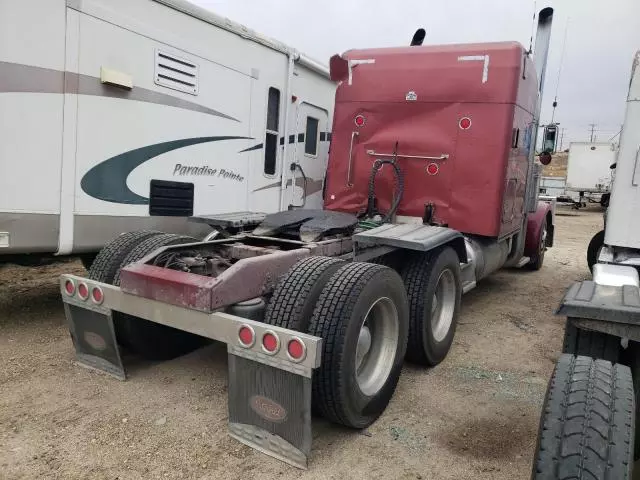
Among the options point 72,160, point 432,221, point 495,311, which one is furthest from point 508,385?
point 72,160

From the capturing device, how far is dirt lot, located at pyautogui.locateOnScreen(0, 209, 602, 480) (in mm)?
2865

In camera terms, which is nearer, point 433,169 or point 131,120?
point 131,120

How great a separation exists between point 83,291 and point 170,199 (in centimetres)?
183

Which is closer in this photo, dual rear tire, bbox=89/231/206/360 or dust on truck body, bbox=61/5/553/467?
dust on truck body, bbox=61/5/553/467

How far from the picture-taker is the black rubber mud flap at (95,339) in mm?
3646

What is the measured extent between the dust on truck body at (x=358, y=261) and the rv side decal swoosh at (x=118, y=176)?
0.74 meters

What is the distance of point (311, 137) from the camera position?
7.32 meters

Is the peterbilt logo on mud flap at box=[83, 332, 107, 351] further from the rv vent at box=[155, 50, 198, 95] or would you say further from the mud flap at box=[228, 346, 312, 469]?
the rv vent at box=[155, 50, 198, 95]

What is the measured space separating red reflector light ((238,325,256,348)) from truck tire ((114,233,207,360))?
4.21 ft

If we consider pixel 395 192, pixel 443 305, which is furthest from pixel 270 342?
pixel 395 192

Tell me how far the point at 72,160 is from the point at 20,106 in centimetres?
55

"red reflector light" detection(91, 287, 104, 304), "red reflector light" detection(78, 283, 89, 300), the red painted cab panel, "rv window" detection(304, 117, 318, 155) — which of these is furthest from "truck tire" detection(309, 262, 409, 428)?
"rv window" detection(304, 117, 318, 155)

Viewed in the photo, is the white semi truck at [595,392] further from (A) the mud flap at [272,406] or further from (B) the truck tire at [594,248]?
(B) the truck tire at [594,248]

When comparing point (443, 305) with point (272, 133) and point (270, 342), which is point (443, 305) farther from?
point (272, 133)
